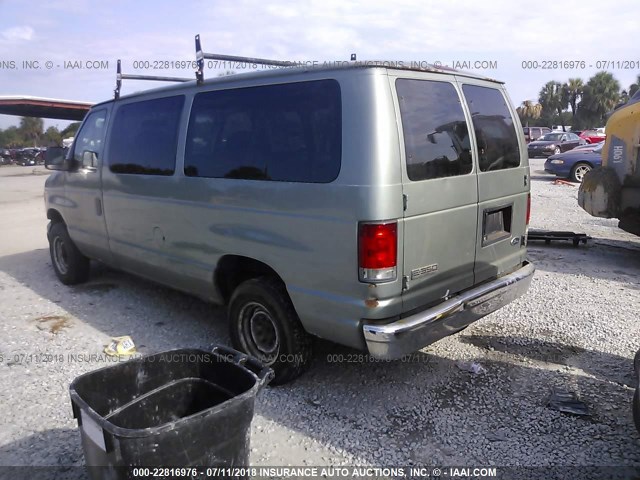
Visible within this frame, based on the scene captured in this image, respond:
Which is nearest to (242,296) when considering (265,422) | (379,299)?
(265,422)

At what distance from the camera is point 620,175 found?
261 inches

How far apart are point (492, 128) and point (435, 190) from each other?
39.6 inches

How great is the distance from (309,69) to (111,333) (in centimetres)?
309

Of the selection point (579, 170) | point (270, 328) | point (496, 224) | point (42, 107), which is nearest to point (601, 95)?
point (579, 170)

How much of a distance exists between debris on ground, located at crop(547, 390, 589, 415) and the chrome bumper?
0.72 metres

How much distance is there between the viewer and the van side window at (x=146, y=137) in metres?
4.22

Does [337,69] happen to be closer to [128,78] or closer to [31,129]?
[128,78]

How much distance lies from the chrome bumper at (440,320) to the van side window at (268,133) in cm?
98

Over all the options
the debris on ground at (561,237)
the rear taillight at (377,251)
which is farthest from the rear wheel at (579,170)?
the rear taillight at (377,251)

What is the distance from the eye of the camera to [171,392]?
108 inches

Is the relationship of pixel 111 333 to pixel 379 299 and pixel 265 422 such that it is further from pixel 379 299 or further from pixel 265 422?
pixel 379 299

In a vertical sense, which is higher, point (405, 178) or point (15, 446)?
point (405, 178)

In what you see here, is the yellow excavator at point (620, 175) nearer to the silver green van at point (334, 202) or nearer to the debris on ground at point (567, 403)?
the silver green van at point (334, 202)

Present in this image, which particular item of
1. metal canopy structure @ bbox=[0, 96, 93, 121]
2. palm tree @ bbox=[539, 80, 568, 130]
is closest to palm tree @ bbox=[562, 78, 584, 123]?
palm tree @ bbox=[539, 80, 568, 130]
